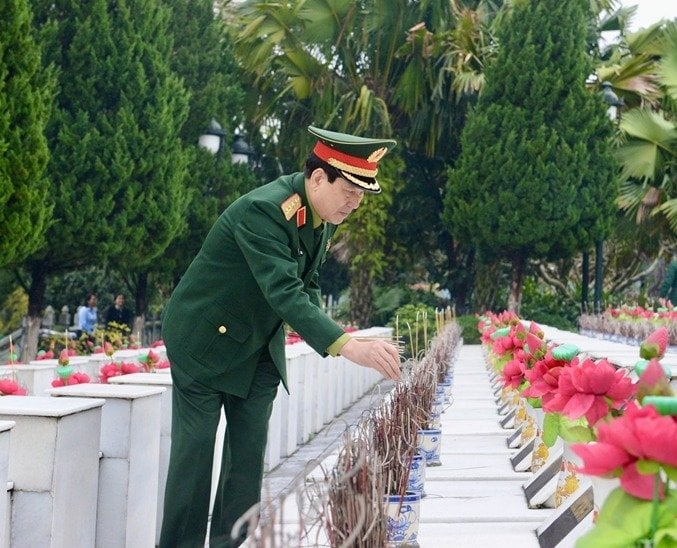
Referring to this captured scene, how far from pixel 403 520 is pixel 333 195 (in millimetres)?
1251

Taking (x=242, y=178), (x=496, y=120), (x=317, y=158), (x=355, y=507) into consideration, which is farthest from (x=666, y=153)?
(x=355, y=507)

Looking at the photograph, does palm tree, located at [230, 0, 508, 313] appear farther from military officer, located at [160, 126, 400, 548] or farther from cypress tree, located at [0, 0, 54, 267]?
military officer, located at [160, 126, 400, 548]

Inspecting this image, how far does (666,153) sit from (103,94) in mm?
11146

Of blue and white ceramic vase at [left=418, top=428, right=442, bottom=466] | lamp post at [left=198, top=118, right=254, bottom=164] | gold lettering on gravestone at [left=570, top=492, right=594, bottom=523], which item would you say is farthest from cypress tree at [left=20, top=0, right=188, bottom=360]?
gold lettering on gravestone at [left=570, top=492, right=594, bottom=523]

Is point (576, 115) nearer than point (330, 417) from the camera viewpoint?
No

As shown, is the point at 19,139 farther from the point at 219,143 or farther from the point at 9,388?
the point at 9,388

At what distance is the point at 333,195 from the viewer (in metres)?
3.56

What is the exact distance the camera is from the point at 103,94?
14938mm

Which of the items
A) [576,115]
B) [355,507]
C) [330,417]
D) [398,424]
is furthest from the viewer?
[576,115]

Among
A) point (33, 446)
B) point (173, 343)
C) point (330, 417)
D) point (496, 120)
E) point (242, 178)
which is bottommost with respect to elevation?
point (330, 417)

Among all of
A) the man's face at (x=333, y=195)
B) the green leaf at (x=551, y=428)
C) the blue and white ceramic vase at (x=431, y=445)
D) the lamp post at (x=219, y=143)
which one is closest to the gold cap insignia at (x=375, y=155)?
the man's face at (x=333, y=195)

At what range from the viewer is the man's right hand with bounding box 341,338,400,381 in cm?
306

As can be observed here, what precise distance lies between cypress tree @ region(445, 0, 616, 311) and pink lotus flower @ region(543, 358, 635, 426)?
17.5 meters

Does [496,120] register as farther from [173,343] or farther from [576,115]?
[173,343]
